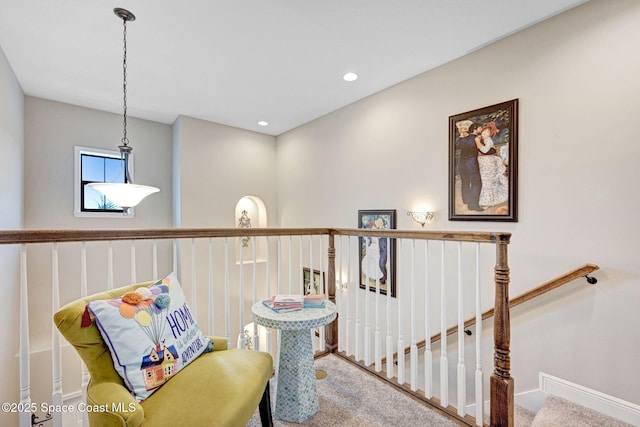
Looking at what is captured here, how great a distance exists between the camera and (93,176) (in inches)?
172

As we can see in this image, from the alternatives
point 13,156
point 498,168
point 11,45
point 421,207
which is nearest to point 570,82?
point 498,168

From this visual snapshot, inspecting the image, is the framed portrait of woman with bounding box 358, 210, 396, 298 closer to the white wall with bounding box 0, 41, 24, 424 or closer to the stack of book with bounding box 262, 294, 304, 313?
the stack of book with bounding box 262, 294, 304, 313

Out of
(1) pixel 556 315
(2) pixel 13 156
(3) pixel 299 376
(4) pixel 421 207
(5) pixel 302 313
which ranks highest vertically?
(2) pixel 13 156

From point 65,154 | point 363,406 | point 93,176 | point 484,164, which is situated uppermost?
point 65,154

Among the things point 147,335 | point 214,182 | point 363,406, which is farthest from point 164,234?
point 214,182

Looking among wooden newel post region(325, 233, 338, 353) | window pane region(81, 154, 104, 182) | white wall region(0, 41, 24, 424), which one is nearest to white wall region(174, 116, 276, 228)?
window pane region(81, 154, 104, 182)

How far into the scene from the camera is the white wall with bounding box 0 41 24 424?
2.73 meters

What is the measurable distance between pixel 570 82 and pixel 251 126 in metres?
4.23

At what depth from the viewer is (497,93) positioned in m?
2.63

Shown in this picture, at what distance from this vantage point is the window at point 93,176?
4.17m

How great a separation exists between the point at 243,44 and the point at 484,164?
243 cm

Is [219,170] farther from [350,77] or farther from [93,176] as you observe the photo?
[350,77]

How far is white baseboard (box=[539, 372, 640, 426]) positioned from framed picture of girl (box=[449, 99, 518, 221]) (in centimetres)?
125

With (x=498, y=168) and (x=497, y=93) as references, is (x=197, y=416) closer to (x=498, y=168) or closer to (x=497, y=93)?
(x=498, y=168)
